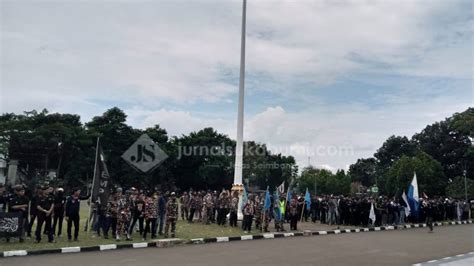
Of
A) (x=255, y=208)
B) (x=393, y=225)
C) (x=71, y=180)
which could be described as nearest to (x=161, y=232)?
(x=255, y=208)

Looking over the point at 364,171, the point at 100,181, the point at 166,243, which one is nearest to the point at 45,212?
the point at 100,181

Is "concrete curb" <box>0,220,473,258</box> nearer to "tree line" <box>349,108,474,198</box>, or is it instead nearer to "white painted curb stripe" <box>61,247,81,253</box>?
"white painted curb stripe" <box>61,247,81,253</box>

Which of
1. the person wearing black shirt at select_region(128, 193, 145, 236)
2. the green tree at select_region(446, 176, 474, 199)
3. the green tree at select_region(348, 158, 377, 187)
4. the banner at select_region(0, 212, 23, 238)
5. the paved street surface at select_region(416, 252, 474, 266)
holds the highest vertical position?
the green tree at select_region(348, 158, 377, 187)

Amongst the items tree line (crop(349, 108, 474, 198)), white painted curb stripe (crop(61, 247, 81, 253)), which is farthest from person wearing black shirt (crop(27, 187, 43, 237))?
tree line (crop(349, 108, 474, 198))

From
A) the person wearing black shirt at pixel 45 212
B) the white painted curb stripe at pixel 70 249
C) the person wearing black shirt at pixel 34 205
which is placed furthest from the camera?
the person wearing black shirt at pixel 34 205

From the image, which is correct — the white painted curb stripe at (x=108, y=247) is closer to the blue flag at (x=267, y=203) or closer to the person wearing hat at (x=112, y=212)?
the person wearing hat at (x=112, y=212)

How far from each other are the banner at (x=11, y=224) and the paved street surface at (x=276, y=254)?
8.17 ft

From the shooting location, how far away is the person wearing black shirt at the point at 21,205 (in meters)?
13.0

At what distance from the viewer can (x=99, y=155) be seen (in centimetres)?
1552

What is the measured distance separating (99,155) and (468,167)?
63.0m

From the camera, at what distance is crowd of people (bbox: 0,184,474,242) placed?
13.4 meters

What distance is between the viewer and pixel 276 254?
11742 mm

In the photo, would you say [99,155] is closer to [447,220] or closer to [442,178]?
[447,220]

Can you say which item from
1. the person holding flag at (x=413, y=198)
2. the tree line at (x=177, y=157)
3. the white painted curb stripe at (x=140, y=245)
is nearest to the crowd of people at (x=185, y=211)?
the person holding flag at (x=413, y=198)
